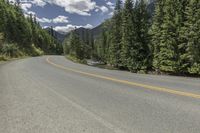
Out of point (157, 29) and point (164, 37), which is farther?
point (157, 29)

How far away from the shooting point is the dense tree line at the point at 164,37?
24312 millimetres

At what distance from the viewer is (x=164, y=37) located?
91.0ft

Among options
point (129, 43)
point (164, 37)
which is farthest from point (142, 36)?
point (164, 37)

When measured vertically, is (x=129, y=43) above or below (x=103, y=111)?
above

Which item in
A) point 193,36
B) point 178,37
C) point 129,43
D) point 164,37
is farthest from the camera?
point 129,43

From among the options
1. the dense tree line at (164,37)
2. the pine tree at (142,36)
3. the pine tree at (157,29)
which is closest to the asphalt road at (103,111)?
the dense tree line at (164,37)

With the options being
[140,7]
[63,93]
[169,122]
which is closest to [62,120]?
[169,122]

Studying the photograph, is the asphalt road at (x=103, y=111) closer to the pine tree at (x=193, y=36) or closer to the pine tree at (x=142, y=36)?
the pine tree at (x=193, y=36)

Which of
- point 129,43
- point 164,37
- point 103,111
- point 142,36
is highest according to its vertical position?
point 142,36

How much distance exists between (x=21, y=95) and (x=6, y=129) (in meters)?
3.68

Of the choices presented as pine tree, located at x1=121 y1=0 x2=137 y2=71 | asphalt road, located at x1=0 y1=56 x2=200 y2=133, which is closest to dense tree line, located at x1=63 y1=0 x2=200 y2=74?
pine tree, located at x1=121 y1=0 x2=137 y2=71

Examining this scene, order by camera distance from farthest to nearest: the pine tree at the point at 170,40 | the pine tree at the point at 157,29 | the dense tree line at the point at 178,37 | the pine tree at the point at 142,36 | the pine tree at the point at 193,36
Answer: the pine tree at the point at 142,36 → the pine tree at the point at 157,29 → the pine tree at the point at 170,40 → the dense tree line at the point at 178,37 → the pine tree at the point at 193,36

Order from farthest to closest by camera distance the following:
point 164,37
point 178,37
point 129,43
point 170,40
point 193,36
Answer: point 129,43 → point 164,37 → point 170,40 → point 178,37 → point 193,36

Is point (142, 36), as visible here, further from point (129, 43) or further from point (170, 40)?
point (170, 40)
